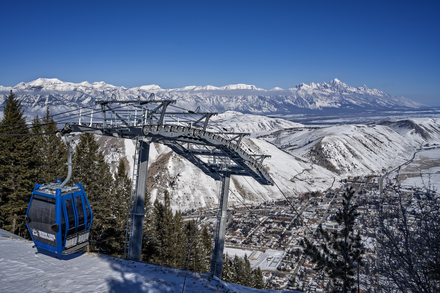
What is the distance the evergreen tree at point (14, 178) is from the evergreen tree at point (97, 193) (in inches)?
154

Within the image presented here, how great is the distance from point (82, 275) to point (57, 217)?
3.18 metres

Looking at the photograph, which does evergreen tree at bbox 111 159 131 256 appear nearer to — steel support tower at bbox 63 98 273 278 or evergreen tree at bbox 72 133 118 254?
evergreen tree at bbox 72 133 118 254

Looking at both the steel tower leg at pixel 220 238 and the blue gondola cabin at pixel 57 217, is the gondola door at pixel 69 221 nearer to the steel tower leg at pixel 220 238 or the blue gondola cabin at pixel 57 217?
the blue gondola cabin at pixel 57 217

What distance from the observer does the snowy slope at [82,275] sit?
1190 centimetres

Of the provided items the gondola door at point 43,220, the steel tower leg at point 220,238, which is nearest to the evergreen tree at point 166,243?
the steel tower leg at point 220,238

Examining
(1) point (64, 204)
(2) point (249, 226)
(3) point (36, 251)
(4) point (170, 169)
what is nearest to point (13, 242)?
(3) point (36, 251)

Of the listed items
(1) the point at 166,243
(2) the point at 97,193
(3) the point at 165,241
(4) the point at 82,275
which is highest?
(4) the point at 82,275

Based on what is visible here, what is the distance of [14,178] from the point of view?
25.7 metres

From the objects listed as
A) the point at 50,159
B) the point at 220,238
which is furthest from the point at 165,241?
the point at 50,159

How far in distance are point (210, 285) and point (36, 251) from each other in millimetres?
9677

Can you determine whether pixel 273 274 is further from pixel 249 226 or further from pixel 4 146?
pixel 4 146

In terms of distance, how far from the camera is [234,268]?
3497 centimetres

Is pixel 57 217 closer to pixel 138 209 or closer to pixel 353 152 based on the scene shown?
pixel 138 209

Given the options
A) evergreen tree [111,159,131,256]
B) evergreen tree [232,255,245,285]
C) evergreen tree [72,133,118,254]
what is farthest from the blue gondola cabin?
evergreen tree [232,255,245,285]
